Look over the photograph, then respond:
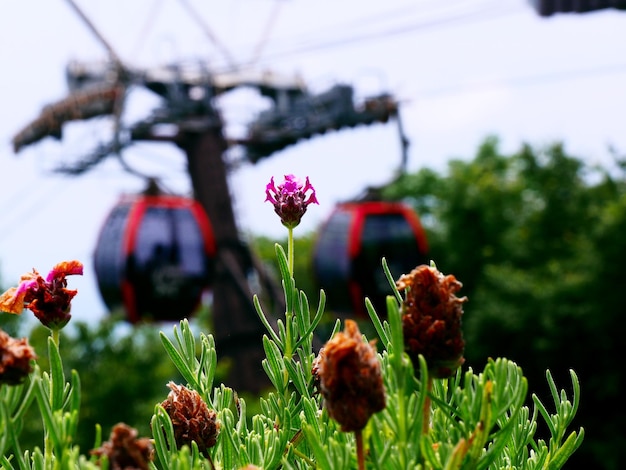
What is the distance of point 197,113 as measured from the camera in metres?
13.5

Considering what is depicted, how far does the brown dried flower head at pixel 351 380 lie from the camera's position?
662 mm

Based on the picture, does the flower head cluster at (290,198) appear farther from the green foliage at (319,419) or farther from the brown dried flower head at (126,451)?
the brown dried flower head at (126,451)

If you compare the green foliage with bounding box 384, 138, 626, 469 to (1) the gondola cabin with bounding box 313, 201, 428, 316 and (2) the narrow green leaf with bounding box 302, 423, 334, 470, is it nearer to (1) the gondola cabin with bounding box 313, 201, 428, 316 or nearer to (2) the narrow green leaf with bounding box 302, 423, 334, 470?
(1) the gondola cabin with bounding box 313, 201, 428, 316

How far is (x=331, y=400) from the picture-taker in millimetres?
676

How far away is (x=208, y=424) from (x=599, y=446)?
17066 mm

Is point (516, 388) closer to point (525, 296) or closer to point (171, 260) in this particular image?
point (171, 260)

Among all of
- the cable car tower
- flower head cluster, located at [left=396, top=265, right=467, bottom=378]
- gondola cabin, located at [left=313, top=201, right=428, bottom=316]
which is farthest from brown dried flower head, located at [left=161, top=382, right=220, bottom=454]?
the cable car tower

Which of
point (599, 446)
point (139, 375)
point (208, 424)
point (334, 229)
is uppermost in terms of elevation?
point (208, 424)

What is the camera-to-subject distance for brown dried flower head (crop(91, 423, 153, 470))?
624 mm

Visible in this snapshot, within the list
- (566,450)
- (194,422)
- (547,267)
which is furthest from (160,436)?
(547,267)

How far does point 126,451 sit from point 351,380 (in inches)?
6.3

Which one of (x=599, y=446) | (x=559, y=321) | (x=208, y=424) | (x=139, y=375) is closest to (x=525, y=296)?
(x=559, y=321)

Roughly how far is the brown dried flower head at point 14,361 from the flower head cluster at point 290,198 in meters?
0.35

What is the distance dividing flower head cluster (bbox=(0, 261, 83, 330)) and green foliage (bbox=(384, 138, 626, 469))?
1711cm
